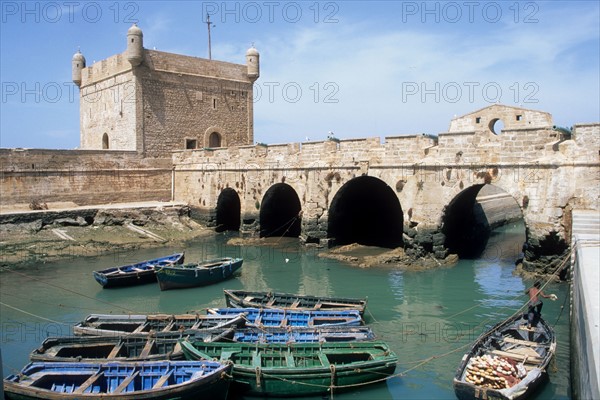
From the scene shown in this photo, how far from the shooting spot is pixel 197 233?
90.6 ft

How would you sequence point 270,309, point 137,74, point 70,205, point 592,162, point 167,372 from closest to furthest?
1. point 167,372
2. point 270,309
3. point 592,162
4. point 70,205
5. point 137,74

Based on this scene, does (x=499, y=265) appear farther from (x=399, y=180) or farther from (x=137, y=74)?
(x=137, y=74)

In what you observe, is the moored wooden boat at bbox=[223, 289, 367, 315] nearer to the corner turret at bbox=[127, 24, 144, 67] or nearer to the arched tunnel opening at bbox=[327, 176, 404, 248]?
the arched tunnel opening at bbox=[327, 176, 404, 248]

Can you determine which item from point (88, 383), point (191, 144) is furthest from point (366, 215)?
point (88, 383)

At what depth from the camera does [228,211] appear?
1186 inches

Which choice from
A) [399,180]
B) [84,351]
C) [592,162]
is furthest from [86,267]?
[592,162]

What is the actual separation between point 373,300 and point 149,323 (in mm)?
6673

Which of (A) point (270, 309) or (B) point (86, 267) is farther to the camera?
(B) point (86, 267)

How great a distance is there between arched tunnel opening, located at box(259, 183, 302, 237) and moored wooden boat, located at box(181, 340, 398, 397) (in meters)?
15.6

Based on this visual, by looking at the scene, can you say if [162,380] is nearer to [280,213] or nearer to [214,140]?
[280,213]

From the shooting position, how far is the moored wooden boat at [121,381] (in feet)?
27.1

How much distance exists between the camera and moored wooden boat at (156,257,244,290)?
16.8 meters

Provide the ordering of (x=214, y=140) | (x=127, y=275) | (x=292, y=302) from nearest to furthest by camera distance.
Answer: (x=292, y=302), (x=127, y=275), (x=214, y=140)

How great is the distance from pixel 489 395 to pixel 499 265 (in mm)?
12620
